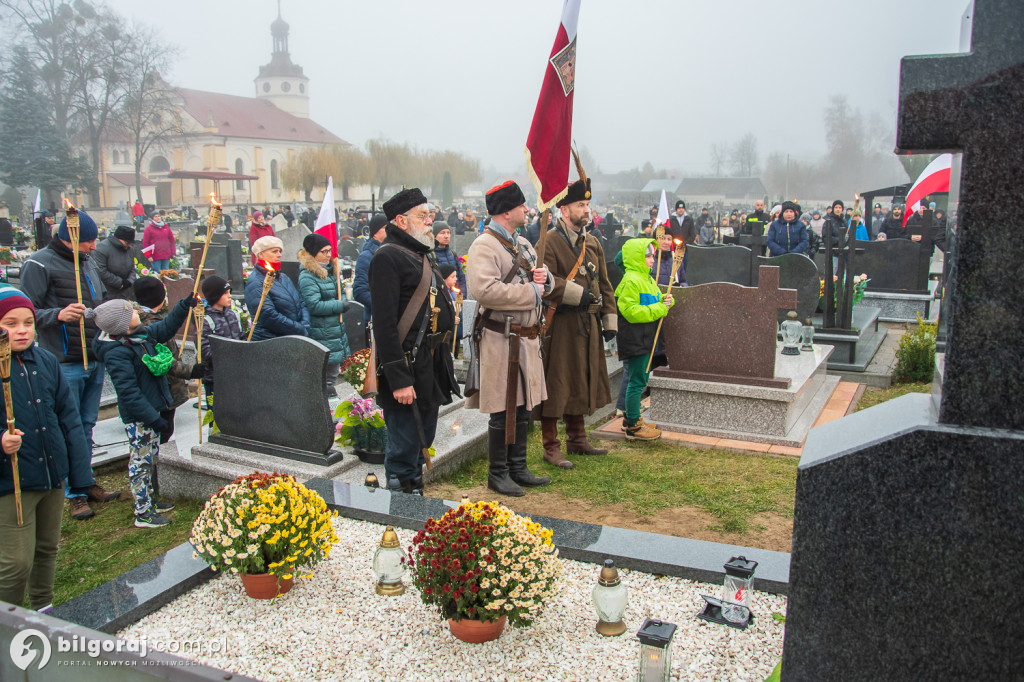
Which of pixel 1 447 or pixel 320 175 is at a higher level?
pixel 320 175

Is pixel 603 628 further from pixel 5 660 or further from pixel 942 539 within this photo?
pixel 5 660

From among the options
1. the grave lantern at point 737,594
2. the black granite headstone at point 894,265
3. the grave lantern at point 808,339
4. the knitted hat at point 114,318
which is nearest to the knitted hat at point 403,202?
the knitted hat at point 114,318

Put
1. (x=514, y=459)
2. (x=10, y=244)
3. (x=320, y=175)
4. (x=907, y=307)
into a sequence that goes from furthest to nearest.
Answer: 1. (x=320, y=175)
2. (x=10, y=244)
3. (x=907, y=307)
4. (x=514, y=459)

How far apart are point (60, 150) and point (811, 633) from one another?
49.9 metres

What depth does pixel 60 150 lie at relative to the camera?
43750 millimetres

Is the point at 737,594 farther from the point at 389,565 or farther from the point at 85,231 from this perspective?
the point at 85,231

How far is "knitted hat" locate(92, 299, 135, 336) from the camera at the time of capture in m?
4.95

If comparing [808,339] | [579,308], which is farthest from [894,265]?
[579,308]

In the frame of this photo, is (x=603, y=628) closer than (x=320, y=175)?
Yes

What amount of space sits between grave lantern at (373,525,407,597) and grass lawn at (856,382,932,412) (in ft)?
20.0

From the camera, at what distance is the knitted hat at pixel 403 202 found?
4.64m

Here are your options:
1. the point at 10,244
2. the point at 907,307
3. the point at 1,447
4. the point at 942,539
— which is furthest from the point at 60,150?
the point at 942,539

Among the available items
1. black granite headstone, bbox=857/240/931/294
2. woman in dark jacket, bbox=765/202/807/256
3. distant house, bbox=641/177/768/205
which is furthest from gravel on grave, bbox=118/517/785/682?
distant house, bbox=641/177/768/205

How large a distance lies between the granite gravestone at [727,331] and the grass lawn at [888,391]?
2.05 metres
